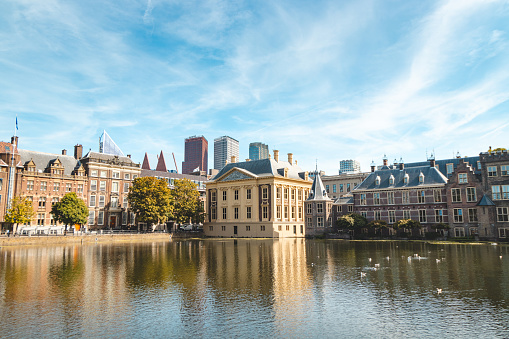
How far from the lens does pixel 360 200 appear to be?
8850cm

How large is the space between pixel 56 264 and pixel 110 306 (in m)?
20.6

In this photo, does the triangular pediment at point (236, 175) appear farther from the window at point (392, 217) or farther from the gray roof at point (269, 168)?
the window at point (392, 217)

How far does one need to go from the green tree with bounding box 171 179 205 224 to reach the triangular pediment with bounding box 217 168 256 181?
8885mm

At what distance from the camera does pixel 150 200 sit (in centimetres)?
8762

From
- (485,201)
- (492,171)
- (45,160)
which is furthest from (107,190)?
(492,171)

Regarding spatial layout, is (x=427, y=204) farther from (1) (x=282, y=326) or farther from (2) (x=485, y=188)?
(1) (x=282, y=326)

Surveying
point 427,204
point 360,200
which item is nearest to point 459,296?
point 427,204

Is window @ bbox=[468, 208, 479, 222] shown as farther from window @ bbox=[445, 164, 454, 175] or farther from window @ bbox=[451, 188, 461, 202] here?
window @ bbox=[445, 164, 454, 175]

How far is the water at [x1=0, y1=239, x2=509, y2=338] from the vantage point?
17.0 meters

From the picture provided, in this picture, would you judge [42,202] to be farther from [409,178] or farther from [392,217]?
[409,178]

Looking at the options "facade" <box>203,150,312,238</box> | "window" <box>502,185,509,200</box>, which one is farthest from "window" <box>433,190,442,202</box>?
"facade" <box>203,150,312,238</box>

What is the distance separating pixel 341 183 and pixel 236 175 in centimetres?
3796

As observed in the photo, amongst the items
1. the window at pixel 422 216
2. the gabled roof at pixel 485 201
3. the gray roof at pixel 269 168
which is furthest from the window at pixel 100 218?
the gabled roof at pixel 485 201

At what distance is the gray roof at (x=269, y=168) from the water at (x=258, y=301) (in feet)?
212
